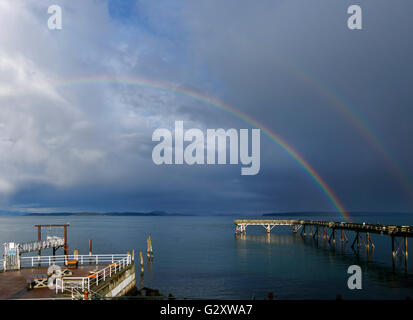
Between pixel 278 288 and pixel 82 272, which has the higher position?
pixel 82 272

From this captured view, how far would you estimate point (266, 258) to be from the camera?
62688 millimetres

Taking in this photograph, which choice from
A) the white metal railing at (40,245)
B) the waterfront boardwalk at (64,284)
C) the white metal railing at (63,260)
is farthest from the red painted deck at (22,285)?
the white metal railing at (40,245)

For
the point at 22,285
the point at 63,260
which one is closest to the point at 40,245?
the point at 63,260

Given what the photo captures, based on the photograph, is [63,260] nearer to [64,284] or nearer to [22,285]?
[22,285]

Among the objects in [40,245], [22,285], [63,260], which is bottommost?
[63,260]

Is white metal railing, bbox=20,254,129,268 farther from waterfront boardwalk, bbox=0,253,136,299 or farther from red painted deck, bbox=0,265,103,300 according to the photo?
waterfront boardwalk, bbox=0,253,136,299

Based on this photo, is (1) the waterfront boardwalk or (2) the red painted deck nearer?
(2) the red painted deck

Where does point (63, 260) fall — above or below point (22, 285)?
below

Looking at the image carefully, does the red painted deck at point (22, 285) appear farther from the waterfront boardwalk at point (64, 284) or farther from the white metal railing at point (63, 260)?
the white metal railing at point (63, 260)

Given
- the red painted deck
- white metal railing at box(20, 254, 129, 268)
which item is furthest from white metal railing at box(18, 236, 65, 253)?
the red painted deck
